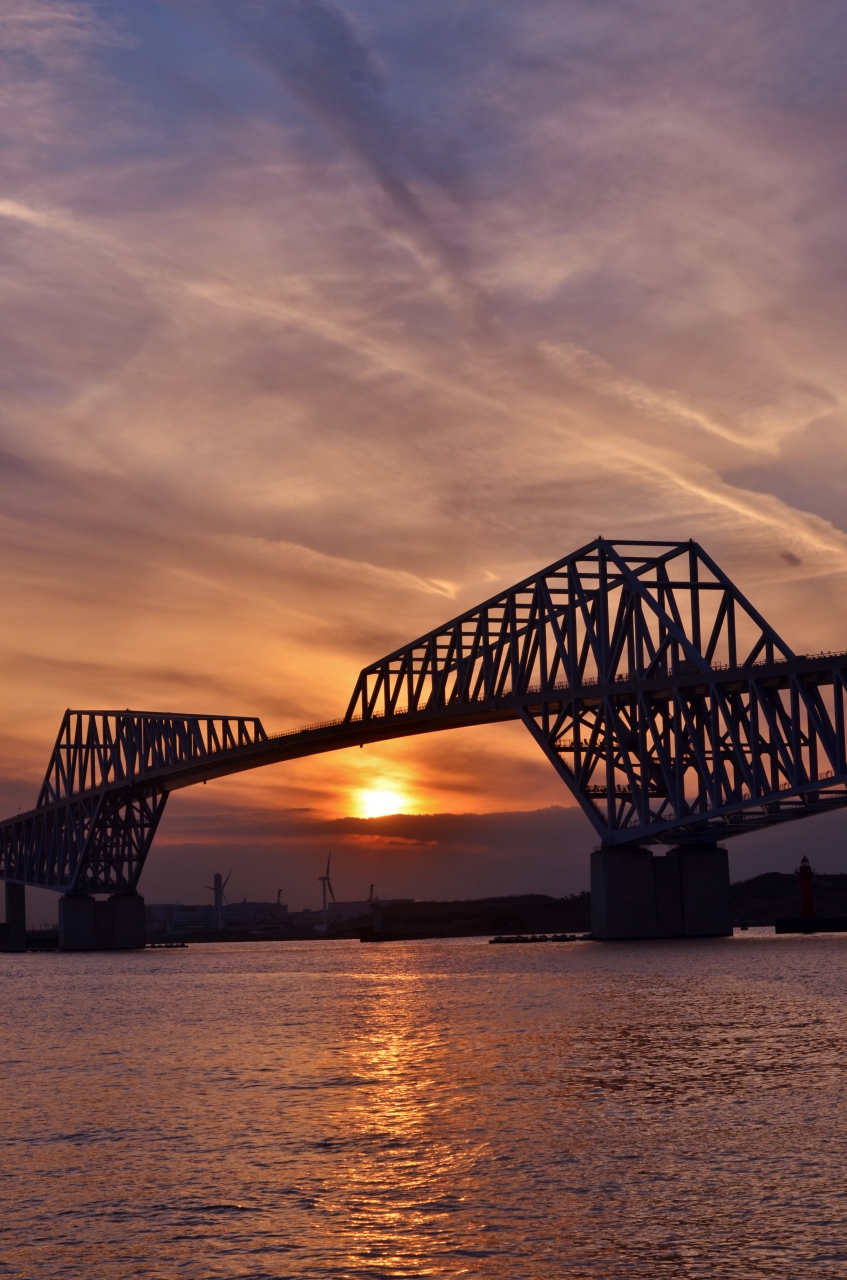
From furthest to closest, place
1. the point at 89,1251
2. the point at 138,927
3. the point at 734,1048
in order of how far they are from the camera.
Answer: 1. the point at 138,927
2. the point at 734,1048
3. the point at 89,1251

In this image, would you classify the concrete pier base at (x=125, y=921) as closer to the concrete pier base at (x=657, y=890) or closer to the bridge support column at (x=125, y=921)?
the bridge support column at (x=125, y=921)

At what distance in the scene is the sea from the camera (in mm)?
21250

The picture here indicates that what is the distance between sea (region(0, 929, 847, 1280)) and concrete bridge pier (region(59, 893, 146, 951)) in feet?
400

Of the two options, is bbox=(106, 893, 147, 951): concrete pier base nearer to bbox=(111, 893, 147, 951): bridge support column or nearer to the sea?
bbox=(111, 893, 147, 951): bridge support column

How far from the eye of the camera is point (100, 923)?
18238cm

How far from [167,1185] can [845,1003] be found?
36941 mm

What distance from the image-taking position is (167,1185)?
86.4ft

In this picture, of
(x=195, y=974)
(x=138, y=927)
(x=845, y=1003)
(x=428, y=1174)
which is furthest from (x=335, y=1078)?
(x=138, y=927)

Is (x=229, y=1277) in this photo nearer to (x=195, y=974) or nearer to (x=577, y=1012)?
(x=577, y=1012)

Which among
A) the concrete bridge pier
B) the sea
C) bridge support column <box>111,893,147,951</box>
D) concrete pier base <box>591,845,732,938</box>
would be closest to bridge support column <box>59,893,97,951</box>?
the concrete bridge pier

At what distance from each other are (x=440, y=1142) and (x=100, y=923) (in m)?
159

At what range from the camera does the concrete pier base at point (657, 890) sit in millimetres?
112438

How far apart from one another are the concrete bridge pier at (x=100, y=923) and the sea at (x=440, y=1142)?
12201cm

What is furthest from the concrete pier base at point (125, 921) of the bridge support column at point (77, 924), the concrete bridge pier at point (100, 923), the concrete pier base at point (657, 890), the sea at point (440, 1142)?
the sea at point (440, 1142)
